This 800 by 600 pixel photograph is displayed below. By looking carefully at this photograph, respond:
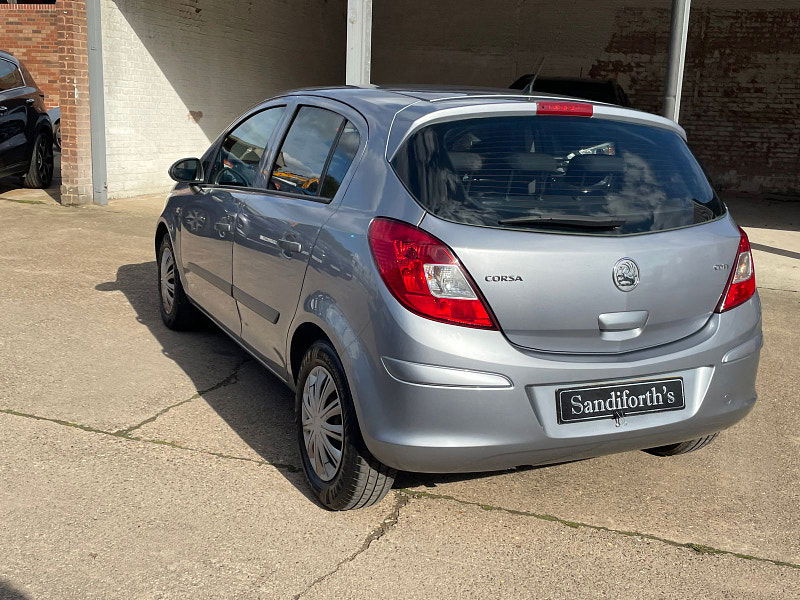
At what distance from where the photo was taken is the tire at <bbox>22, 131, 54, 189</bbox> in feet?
41.0

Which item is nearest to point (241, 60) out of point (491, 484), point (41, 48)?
point (41, 48)

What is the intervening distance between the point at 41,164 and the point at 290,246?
1020 centimetres

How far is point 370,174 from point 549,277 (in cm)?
83

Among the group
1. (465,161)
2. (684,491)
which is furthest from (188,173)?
(684,491)

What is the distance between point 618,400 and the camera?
10.7 feet

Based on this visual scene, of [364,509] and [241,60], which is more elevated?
[241,60]

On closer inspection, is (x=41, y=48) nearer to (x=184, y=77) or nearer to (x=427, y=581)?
(x=184, y=77)

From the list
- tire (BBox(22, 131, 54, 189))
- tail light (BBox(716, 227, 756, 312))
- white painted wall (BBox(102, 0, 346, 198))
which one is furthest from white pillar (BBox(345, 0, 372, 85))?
tire (BBox(22, 131, 54, 189))

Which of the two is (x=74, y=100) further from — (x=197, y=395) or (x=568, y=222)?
(x=568, y=222)

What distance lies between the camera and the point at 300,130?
13.9 feet

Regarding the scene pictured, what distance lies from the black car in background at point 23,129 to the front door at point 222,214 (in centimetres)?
735

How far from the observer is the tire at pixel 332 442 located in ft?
11.1

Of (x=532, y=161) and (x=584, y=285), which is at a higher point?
(x=532, y=161)

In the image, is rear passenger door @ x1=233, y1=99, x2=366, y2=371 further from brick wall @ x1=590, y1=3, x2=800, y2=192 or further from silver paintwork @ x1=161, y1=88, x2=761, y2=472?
brick wall @ x1=590, y1=3, x2=800, y2=192
